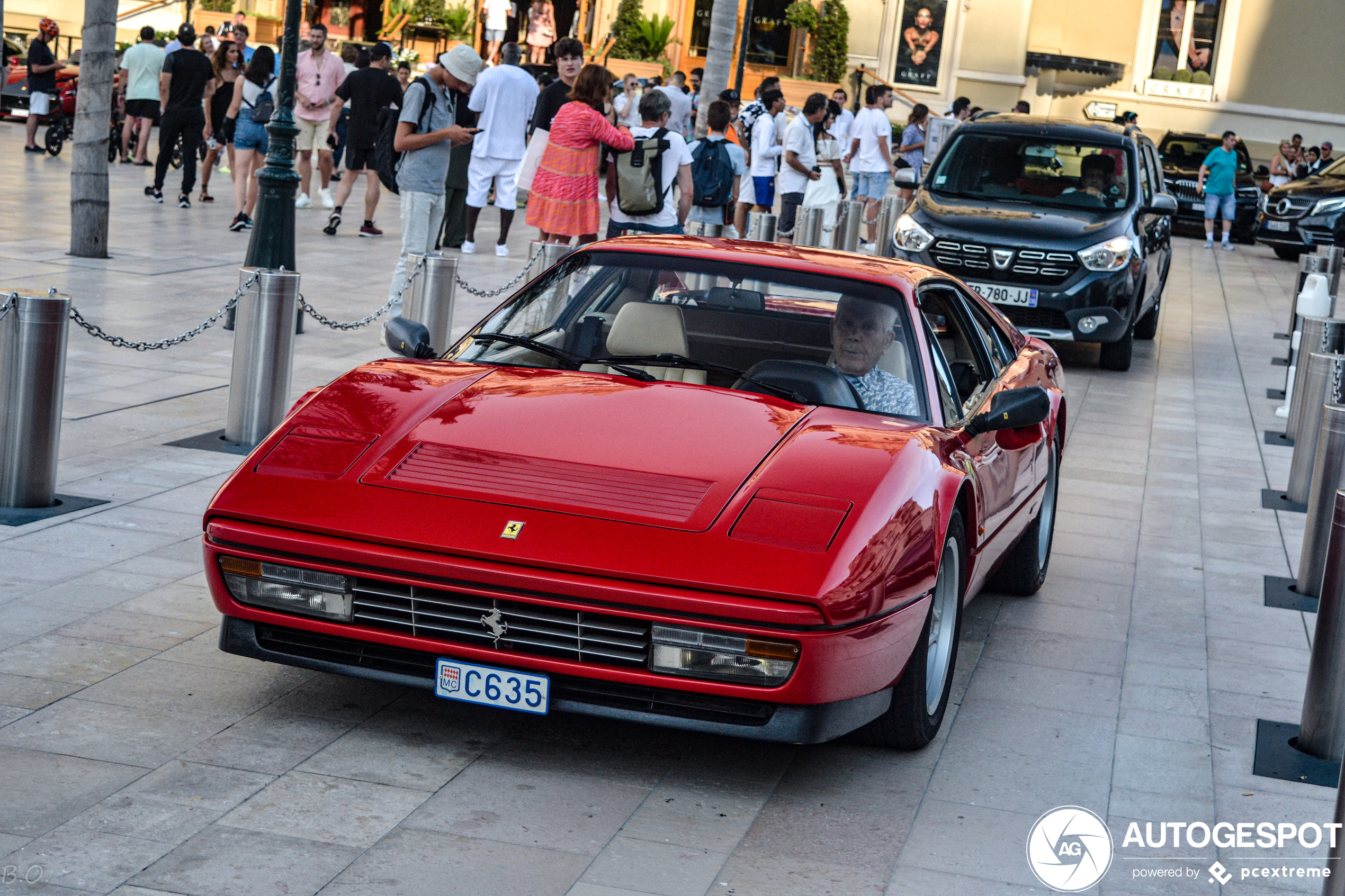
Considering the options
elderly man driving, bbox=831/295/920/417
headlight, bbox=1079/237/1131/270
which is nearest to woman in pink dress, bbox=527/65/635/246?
headlight, bbox=1079/237/1131/270

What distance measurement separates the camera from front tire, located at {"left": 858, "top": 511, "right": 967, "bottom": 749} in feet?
15.5

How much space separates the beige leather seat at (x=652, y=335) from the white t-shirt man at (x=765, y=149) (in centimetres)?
1237

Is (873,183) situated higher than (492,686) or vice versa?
(873,183)

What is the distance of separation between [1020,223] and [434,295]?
5.87 m

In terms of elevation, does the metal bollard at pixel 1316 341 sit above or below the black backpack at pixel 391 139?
below

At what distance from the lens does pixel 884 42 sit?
1766 inches

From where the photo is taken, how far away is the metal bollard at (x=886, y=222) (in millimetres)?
Result: 18625

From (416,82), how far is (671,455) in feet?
29.0

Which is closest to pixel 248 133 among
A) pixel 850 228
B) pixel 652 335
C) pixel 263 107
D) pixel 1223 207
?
pixel 263 107

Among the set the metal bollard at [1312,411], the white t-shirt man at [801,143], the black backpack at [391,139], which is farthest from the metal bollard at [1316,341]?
the white t-shirt man at [801,143]

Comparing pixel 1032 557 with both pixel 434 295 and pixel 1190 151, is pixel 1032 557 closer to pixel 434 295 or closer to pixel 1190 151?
pixel 434 295

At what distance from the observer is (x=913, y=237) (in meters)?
13.8

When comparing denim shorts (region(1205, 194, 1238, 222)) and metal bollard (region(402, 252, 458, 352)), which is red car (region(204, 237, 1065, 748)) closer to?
metal bollard (region(402, 252, 458, 352))

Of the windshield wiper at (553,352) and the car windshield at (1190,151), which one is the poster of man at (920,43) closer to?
the car windshield at (1190,151)
